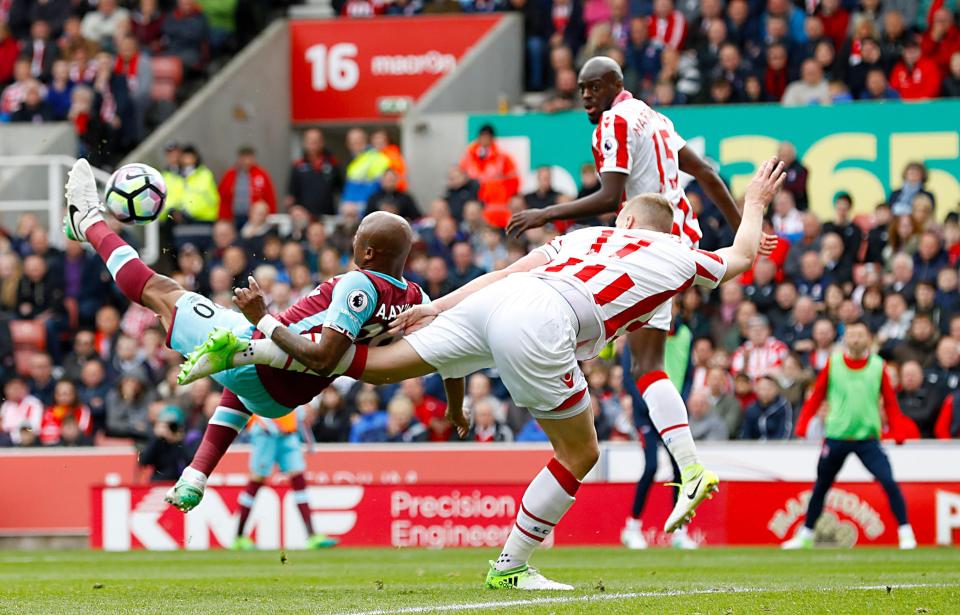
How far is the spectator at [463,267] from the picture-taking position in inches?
771

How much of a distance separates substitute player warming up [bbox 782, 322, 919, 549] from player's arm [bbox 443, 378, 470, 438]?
5877mm

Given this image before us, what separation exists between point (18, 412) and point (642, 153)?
1096cm

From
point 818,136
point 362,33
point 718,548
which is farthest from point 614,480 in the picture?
point 362,33

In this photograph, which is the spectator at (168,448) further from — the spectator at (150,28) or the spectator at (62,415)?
the spectator at (150,28)

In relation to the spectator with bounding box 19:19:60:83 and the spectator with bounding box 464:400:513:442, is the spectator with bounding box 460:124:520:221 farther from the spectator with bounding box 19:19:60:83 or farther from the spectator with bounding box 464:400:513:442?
the spectator with bounding box 19:19:60:83

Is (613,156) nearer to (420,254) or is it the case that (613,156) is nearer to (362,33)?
(420,254)

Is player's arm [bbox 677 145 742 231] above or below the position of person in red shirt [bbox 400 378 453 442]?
above

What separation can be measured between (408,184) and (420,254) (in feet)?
10.1

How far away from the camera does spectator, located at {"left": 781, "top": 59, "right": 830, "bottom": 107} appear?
20.9 meters

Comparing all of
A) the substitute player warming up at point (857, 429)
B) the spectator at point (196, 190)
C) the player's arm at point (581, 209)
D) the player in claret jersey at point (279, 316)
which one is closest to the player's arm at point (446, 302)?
the player in claret jersey at point (279, 316)

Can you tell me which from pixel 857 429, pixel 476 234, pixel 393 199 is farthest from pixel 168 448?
pixel 857 429

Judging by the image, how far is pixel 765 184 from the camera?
9711 mm

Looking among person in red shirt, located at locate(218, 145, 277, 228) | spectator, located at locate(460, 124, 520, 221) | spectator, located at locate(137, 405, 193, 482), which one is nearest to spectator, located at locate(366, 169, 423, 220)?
spectator, located at locate(460, 124, 520, 221)

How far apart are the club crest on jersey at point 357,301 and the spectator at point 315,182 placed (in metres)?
13.9
